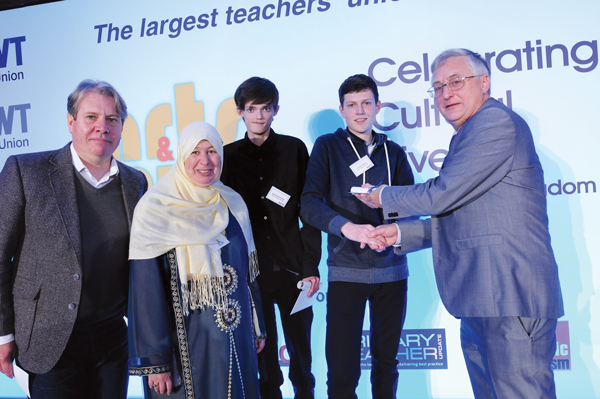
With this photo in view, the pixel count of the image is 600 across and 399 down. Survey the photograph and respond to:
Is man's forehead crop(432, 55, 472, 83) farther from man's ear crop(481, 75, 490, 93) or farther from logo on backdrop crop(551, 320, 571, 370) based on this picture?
logo on backdrop crop(551, 320, 571, 370)

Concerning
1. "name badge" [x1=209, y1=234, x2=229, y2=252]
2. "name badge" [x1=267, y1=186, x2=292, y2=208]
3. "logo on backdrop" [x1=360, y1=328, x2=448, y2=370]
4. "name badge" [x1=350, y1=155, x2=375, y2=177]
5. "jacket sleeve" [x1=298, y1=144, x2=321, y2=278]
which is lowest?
"logo on backdrop" [x1=360, y1=328, x2=448, y2=370]

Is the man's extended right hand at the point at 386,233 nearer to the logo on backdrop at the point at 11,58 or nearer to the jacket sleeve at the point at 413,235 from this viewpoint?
the jacket sleeve at the point at 413,235

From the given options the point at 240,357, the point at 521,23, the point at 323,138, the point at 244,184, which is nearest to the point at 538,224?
the point at 323,138

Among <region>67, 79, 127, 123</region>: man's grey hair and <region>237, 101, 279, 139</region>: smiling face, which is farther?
<region>237, 101, 279, 139</region>: smiling face

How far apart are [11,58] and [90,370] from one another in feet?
11.0

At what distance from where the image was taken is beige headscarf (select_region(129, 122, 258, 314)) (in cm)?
175

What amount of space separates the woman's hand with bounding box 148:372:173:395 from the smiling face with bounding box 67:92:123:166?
95 centimetres

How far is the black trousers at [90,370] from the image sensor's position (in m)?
1.73

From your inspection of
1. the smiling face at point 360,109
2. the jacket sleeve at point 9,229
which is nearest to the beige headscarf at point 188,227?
the jacket sleeve at point 9,229

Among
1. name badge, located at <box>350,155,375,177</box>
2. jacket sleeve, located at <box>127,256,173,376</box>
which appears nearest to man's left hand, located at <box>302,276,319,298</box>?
name badge, located at <box>350,155,375,177</box>

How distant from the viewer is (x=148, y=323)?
167 cm

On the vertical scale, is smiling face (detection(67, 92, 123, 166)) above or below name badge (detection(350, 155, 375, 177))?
above

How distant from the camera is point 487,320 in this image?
1.80 metres

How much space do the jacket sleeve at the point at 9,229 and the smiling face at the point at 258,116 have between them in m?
1.19
